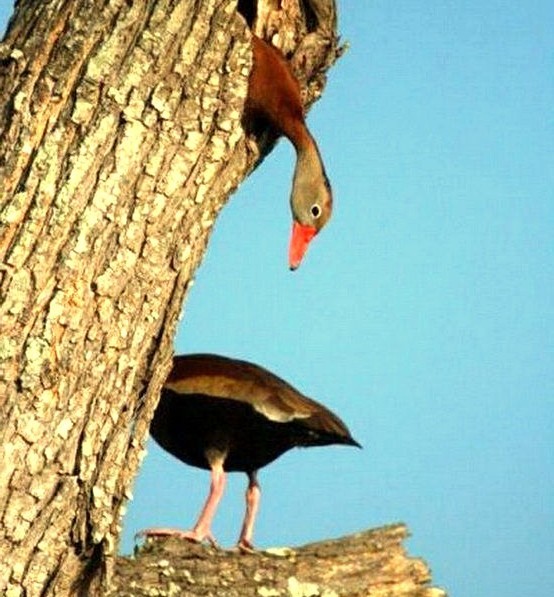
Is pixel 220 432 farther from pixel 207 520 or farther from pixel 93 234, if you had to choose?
pixel 93 234

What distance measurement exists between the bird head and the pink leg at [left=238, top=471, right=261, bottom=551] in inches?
52.4

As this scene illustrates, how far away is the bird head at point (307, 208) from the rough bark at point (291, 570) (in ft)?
5.36

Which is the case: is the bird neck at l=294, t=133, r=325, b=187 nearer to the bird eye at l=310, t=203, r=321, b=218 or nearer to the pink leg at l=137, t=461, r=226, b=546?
the bird eye at l=310, t=203, r=321, b=218

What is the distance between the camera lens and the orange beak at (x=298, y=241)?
6.87 meters

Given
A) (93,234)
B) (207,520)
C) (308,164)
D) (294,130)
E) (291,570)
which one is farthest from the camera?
(207,520)

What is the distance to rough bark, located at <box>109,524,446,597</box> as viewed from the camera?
212 inches

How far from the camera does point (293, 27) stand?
4.91 meters

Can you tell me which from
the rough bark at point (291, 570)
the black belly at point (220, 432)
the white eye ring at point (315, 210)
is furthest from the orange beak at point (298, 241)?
the rough bark at point (291, 570)

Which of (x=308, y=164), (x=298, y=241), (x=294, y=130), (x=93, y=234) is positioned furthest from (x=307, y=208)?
(x=93, y=234)

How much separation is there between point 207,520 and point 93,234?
10.1 feet

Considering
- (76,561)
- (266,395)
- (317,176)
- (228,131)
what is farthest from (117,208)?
(266,395)

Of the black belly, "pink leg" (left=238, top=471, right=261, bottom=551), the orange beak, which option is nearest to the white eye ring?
the orange beak

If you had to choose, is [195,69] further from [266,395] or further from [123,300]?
[266,395]

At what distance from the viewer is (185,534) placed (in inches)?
250
